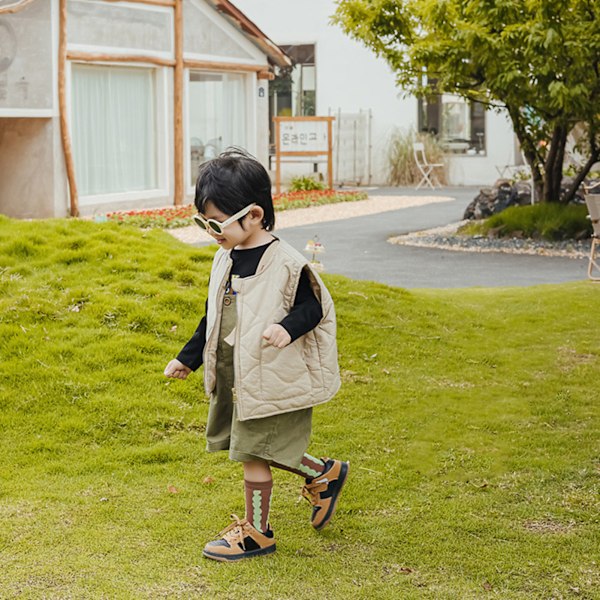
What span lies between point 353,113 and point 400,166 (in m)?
2.17

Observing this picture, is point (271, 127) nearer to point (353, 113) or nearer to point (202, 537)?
point (353, 113)

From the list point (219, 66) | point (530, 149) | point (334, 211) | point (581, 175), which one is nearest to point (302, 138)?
point (219, 66)

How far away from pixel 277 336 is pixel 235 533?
759 millimetres

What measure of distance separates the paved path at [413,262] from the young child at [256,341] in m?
7.76

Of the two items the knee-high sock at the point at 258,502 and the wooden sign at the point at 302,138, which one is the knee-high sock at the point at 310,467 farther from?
the wooden sign at the point at 302,138

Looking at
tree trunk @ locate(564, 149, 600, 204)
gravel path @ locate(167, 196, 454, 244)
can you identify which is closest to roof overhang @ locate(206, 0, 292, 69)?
gravel path @ locate(167, 196, 454, 244)

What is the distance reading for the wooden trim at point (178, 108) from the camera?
19.4 meters

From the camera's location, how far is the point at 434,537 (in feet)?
13.3

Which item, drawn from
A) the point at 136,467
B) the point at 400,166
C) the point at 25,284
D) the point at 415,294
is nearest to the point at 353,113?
the point at 400,166

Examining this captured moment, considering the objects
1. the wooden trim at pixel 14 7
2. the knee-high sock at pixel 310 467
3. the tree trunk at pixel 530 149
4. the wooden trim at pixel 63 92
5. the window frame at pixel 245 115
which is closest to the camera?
the knee-high sock at pixel 310 467

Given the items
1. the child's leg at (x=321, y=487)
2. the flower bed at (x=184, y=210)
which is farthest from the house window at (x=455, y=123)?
the child's leg at (x=321, y=487)

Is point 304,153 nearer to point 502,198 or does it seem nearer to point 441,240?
point 502,198

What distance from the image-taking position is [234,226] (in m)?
3.76

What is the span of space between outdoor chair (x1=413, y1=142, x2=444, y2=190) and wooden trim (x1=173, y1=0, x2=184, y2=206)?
357 inches
